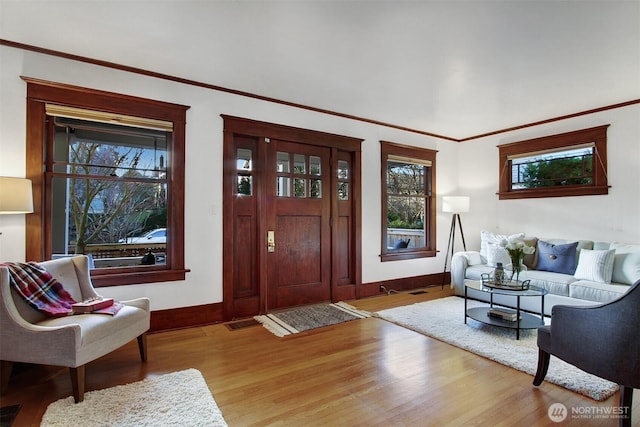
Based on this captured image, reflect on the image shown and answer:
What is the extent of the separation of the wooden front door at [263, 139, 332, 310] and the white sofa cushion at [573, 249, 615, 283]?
295 centimetres

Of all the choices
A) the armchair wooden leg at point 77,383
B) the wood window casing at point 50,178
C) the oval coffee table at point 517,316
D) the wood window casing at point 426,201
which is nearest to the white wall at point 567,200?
the wood window casing at point 426,201

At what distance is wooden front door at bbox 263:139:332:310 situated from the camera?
4133 millimetres

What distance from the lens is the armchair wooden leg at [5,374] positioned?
7.20 ft

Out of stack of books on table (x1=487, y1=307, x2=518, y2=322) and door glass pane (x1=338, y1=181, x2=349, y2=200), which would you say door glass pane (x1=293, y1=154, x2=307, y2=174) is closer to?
door glass pane (x1=338, y1=181, x2=349, y2=200)

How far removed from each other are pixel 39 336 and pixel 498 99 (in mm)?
4833

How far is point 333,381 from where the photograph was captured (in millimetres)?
2402

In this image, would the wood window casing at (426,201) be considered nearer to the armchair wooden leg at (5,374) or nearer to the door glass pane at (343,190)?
the door glass pane at (343,190)

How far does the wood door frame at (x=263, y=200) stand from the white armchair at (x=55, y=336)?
4.51 ft

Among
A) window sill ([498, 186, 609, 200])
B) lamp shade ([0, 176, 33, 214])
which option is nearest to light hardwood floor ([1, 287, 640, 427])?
lamp shade ([0, 176, 33, 214])

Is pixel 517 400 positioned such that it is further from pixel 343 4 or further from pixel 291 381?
pixel 343 4

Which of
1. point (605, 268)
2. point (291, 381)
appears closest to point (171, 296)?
point (291, 381)

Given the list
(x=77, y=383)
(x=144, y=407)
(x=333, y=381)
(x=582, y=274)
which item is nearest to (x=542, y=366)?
(x=333, y=381)

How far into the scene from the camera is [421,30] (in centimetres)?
253

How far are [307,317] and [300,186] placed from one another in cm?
165
